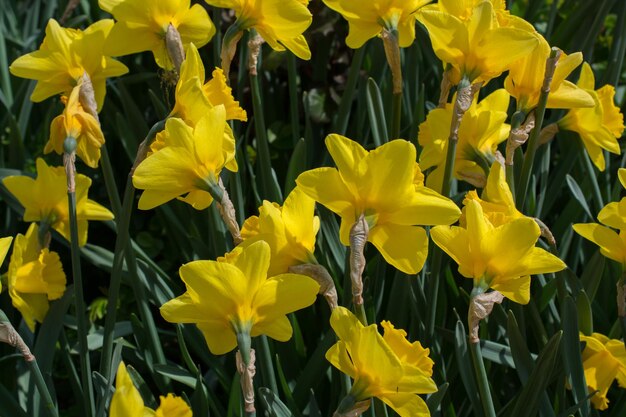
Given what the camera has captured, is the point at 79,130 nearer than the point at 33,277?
Yes

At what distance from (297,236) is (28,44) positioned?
1880 millimetres

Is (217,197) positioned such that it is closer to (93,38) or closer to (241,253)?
(241,253)

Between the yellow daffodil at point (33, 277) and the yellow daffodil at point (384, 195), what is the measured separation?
770 millimetres

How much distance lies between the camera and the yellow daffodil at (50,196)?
1.84 meters

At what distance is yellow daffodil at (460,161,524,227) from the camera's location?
138cm

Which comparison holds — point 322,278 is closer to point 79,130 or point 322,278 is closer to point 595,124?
point 79,130

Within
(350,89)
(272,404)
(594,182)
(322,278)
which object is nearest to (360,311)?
(322,278)

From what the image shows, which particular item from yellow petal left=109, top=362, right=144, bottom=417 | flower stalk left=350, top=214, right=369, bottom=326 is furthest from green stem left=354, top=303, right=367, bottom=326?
yellow petal left=109, top=362, right=144, bottom=417

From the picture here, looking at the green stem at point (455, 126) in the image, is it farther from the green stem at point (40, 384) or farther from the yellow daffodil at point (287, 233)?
the green stem at point (40, 384)

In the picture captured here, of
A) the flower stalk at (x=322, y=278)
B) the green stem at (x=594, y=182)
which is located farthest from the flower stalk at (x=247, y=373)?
the green stem at (x=594, y=182)

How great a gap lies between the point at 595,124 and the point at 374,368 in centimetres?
101

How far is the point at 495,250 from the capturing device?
131cm

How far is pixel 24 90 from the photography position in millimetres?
2664

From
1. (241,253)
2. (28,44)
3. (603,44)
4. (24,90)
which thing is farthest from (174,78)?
(603,44)
